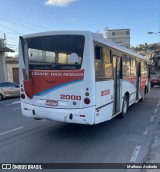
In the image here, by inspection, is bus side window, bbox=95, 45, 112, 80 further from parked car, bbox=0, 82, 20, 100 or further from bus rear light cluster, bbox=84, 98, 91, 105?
parked car, bbox=0, 82, 20, 100

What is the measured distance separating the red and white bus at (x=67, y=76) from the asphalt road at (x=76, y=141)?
2.16ft

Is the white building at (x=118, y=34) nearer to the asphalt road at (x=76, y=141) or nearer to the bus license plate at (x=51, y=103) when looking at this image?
the asphalt road at (x=76, y=141)

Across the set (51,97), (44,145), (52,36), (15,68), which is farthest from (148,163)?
(15,68)

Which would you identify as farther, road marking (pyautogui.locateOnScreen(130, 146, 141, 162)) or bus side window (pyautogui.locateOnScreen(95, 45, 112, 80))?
bus side window (pyautogui.locateOnScreen(95, 45, 112, 80))

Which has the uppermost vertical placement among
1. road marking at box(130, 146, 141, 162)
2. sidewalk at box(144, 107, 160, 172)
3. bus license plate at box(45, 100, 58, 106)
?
bus license plate at box(45, 100, 58, 106)

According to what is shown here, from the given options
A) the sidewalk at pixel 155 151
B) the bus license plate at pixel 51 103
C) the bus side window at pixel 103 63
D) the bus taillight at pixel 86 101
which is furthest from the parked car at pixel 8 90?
the sidewalk at pixel 155 151

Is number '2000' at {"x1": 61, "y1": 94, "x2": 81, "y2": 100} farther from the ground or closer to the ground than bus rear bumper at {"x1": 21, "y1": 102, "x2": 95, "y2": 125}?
farther from the ground

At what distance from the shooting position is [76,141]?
6484 millimetres

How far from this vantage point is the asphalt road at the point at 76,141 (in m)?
5.27

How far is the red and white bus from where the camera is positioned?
19.9 feet

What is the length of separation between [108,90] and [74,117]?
160cm

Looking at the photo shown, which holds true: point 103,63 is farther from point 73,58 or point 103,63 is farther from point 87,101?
point 87,101

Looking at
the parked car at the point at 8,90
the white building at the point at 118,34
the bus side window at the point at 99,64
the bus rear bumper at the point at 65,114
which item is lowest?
the parked car at the point at 8,90

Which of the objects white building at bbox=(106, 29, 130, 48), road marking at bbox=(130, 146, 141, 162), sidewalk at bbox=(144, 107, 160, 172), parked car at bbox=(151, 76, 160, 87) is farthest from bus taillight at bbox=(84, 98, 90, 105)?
white building at bbox=(106, 29, 130, 48)
